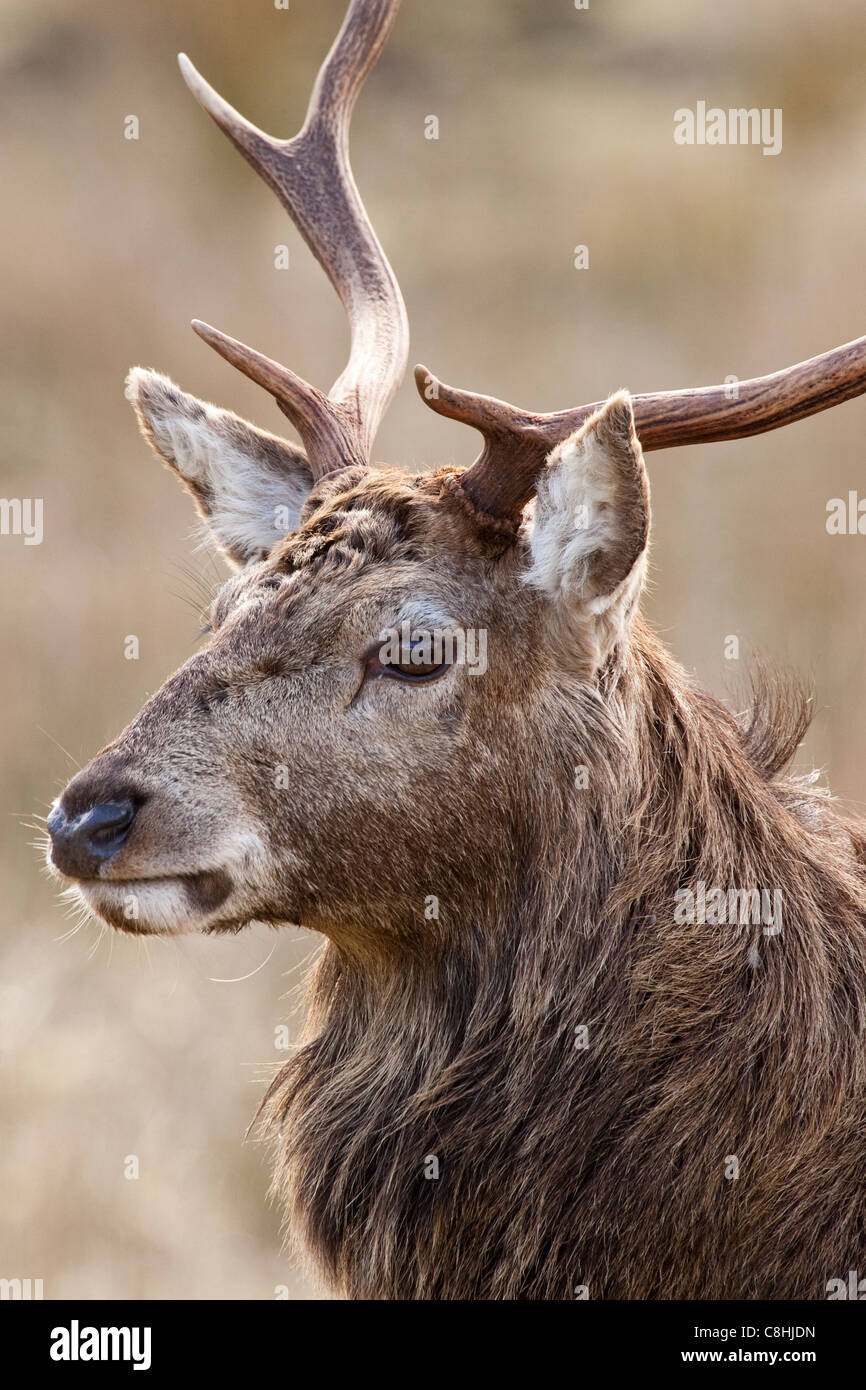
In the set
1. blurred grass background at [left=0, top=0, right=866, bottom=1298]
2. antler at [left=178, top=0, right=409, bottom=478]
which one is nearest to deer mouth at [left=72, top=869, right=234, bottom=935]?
antler at [left=178, top=0, right=409, bottom=478]

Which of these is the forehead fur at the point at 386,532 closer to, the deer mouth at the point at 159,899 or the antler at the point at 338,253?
the antler at the point at 338,253

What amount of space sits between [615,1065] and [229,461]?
86.0 inches

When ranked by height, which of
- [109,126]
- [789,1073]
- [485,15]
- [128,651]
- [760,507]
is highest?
[485,15]

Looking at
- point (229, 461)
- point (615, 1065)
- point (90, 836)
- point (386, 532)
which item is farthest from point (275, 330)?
point (615, 1065)

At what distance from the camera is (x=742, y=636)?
9508 mm

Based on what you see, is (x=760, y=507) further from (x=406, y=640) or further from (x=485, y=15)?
(x=406, y=640)

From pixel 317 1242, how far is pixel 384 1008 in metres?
0.68

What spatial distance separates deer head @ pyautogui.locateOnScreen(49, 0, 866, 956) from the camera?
3.56 m

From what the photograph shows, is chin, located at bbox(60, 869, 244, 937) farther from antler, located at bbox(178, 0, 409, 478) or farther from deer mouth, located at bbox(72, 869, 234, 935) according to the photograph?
antler, located at bbox(178, 0, 409, 478)

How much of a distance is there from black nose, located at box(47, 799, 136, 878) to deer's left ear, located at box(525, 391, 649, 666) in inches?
46.4

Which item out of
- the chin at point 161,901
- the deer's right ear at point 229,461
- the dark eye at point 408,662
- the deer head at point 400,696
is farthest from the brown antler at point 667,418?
the chin at point 161,901

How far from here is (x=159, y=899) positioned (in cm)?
356

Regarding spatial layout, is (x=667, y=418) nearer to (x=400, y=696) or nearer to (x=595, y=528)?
(x=595, y=528)

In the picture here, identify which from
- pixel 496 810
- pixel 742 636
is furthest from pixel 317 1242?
pixel 742 636
